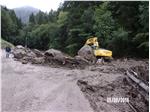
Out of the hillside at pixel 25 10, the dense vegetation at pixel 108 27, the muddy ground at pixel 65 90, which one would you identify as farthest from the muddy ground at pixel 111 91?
the dense vegetation at pixel 108 27

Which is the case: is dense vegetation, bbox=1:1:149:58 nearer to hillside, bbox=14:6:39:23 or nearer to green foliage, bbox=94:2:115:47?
green foliage, bbox=94:2:115:47

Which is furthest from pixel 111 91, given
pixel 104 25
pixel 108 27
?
pixel 104 25

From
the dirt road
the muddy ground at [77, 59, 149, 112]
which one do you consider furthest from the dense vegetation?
the dirt road

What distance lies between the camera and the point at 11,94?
11031 mm

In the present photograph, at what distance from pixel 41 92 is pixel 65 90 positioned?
92cm

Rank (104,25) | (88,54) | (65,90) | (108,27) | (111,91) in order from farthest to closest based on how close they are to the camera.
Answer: (104,25), (108,27), (88,54), (111,91), (65,90)

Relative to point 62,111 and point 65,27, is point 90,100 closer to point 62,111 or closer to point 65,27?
point 62,111

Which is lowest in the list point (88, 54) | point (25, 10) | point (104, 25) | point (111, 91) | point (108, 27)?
point (111, 91)

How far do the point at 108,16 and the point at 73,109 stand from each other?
21564 millimetres

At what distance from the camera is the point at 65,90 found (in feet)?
40.0

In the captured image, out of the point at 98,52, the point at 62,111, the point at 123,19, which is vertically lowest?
the point at 62,111

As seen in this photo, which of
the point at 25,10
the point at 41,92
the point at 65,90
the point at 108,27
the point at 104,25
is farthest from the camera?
the point at 25,10

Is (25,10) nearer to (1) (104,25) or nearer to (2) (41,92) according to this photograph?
(1) (104,25)

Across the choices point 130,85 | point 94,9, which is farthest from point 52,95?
point 94,9
